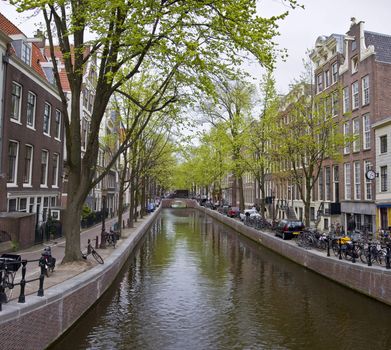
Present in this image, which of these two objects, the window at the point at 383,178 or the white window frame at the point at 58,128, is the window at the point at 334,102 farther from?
the white window frame at the point at 58,128

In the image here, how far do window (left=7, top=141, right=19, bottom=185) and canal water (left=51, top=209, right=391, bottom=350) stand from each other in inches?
317

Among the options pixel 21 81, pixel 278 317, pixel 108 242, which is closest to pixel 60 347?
pixel 278 317

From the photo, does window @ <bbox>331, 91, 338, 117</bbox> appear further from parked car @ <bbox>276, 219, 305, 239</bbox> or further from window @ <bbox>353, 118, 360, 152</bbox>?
parked car @ <bbox>276, 219, 305, 239</bbox>

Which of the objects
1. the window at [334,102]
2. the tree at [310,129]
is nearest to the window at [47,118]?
the tree at [310,129]

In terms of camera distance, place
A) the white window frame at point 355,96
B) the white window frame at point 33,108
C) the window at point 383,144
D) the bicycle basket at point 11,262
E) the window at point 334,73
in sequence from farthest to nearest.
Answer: the window at point 334,73
the white window frame at point 355,96
the window at point 383,144
the white window frame at point 33,108
the bicycle basket at point 11,262

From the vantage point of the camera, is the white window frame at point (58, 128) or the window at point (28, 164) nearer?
the window at point (28, 164)

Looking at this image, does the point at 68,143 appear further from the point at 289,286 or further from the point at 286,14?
the point at 289,286

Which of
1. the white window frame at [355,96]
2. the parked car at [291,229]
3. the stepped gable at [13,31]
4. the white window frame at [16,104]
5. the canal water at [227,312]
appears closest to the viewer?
the canal water at [227,312]

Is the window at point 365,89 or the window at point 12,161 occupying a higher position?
the window at point 365,89

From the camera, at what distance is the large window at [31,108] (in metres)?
22.9

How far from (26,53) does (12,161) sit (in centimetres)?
643

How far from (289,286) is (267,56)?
9.01 meters

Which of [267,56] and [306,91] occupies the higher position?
[306,91]

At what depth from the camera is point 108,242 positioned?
2092cm
